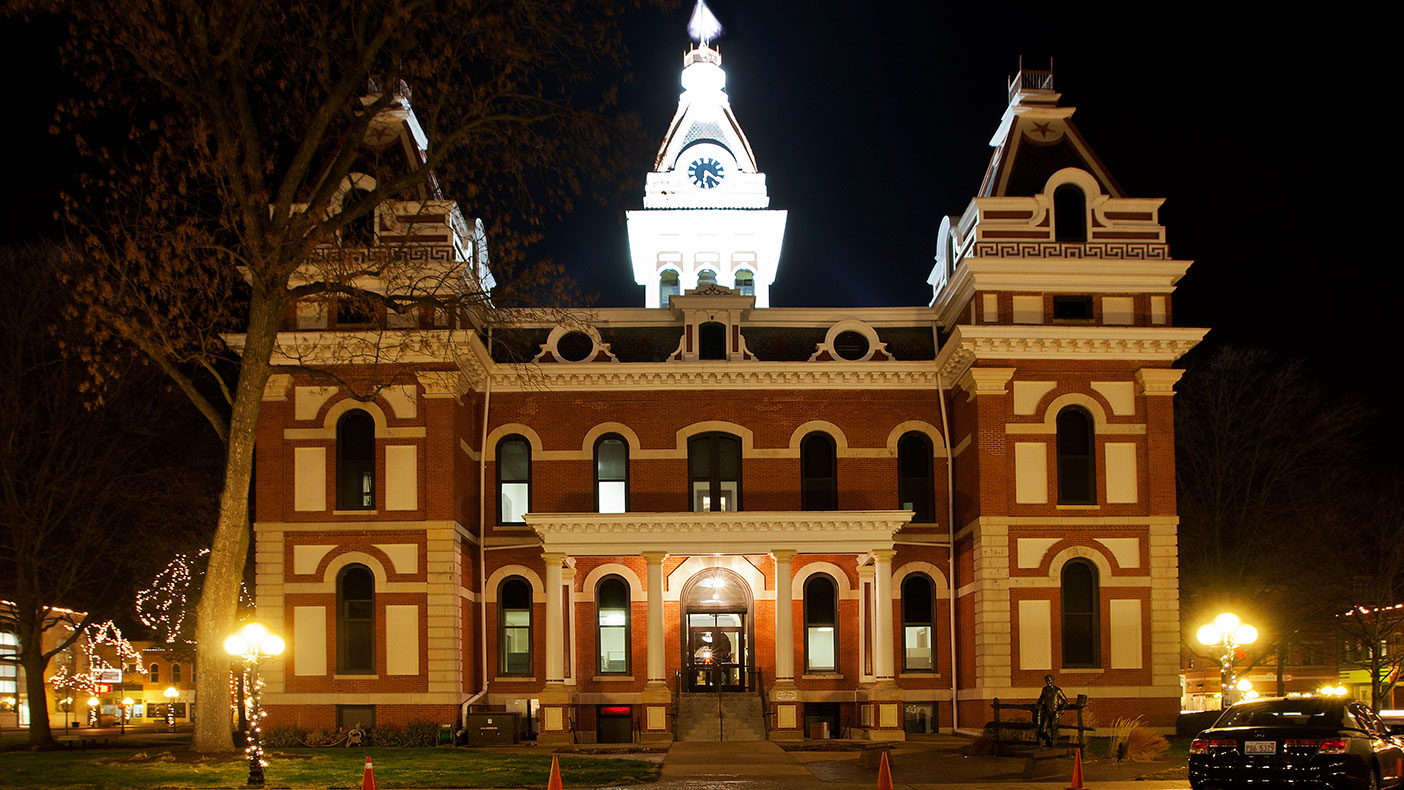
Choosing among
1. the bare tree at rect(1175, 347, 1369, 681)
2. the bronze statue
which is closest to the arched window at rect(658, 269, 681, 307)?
the bare tree at rect(1175, 347, 1369, 681)

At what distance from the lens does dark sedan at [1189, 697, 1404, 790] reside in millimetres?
16734

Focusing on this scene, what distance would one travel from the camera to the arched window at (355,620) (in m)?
32.1

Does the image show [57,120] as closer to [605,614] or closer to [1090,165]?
[605,614]

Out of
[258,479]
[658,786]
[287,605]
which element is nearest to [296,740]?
[287,605]

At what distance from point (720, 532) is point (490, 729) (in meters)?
6.74

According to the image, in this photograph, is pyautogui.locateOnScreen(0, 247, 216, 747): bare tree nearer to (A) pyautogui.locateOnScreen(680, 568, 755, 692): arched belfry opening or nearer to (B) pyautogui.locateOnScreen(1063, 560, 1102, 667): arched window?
(A) pyautogui.locateOnScreen(680, 568, 755, 692): arched belfry opening

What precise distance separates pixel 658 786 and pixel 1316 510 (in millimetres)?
31152

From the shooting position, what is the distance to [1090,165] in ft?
113

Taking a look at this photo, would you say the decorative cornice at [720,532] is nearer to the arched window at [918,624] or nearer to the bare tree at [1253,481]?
the arched window at [918,624]

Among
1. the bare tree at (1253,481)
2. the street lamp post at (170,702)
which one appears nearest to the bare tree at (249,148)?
the bare tree at (1253,481)

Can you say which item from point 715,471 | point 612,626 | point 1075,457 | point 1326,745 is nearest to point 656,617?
point 612,626

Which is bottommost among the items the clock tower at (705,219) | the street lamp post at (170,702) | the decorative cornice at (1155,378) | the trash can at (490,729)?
the street lamp post at (170,702)

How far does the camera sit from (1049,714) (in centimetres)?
2422

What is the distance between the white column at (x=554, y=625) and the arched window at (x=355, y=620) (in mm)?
4053
